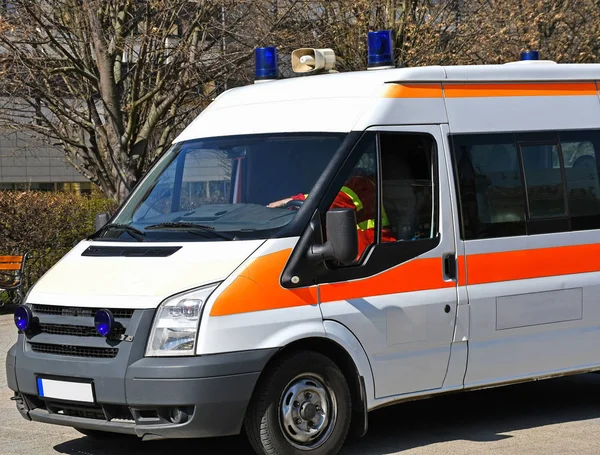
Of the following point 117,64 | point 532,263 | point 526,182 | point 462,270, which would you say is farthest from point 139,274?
point 117,64

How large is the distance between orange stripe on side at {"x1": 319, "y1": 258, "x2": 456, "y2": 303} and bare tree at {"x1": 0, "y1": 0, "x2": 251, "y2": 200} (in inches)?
373

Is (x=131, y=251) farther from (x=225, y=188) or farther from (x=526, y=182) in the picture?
(x=526, y=182)

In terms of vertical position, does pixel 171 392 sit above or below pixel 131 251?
below

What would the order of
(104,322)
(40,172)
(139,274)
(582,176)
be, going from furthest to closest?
(40,172) → (582,176) → (139,274) → (104,322)

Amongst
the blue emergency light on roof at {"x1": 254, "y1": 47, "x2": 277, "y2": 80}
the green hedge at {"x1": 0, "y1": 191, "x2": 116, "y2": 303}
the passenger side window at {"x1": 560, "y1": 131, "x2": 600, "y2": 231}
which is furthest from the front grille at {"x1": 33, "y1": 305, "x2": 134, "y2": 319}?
the green hedge at {"x1": 0, "y1": 191, "x2": 116, "y2": 303}

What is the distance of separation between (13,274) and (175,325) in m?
9.03

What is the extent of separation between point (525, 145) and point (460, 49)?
12.5 meters

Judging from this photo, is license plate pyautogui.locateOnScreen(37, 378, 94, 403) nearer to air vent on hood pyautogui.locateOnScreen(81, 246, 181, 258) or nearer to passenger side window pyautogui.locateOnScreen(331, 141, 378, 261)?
air vent on hood pyautogui.locateOnScreen(81, 246, 181, 258)

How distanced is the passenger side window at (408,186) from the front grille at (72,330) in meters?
1.76

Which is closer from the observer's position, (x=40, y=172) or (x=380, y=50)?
(x=380, y=50)

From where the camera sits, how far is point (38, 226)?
583 inches

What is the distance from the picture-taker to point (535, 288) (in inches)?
286

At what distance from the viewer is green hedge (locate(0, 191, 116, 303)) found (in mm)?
14656

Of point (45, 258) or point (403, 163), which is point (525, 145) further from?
point (45, 258)
